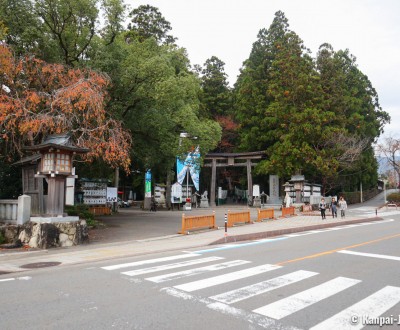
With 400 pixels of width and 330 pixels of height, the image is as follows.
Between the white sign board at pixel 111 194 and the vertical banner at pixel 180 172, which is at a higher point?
the vertical banner at pixel 180 172

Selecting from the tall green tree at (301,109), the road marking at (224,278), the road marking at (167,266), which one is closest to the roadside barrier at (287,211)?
the tall green tree at (301,109)

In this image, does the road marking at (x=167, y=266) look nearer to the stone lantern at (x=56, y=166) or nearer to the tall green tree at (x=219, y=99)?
the stone lantern at (x=56, y=166)

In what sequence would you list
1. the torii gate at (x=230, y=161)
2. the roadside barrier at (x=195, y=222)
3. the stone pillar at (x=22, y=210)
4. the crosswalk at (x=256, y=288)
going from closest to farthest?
the crosswalk at (x=256, y=288)
the stone pillar at (x=22, y=210)
the roadside barrier at (x=195, y=222)
the torii gate at (x=230, y=161)

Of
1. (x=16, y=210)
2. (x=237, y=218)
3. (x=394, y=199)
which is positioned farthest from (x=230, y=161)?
(x=16, y=210)

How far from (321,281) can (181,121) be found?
14232 millimetres

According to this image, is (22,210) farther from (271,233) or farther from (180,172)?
(180,172)

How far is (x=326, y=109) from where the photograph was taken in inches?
1489

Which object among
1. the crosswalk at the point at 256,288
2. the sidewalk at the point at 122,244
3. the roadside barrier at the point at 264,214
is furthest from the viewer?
the roadside barrier at the point at 264,214

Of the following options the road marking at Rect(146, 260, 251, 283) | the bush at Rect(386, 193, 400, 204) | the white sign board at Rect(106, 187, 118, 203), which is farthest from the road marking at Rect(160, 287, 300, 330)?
the bush at Rect(386, 193, 400, 204)

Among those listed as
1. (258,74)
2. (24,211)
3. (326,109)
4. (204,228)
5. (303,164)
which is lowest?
(204,228)

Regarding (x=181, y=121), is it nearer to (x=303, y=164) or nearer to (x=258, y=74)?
(x=303, y=164)

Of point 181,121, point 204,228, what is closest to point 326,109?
point 181,121

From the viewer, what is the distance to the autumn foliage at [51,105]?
1262 cm

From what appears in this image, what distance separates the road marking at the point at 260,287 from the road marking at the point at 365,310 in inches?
59.9
